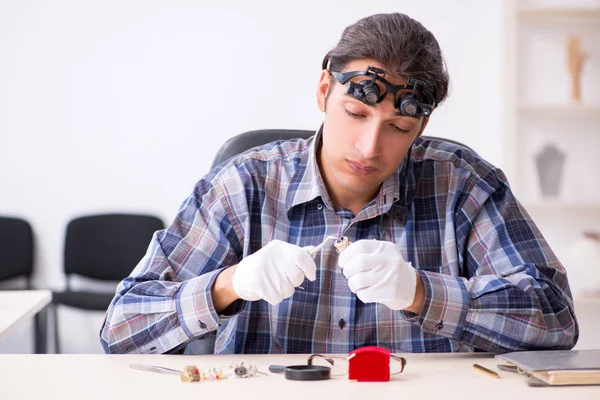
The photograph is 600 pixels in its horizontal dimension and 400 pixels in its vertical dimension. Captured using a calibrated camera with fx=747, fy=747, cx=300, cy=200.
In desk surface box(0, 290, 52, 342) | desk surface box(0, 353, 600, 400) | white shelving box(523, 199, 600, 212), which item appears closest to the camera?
desk surface box(0, 353, 600, 400)

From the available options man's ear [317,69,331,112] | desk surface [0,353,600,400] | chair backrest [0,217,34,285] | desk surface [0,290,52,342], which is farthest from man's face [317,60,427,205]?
chair backrest [0,217,34,285]

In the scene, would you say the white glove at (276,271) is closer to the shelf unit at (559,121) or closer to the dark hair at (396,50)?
the dark hair at (396,50)

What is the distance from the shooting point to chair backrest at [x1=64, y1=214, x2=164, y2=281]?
366 cm

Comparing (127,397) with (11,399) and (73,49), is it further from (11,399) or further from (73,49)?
(73,49)

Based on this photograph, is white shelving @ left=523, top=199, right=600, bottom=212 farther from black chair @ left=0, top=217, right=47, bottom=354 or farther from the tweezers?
the tweezers

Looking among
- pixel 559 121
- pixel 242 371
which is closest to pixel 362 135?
pixel 242 371

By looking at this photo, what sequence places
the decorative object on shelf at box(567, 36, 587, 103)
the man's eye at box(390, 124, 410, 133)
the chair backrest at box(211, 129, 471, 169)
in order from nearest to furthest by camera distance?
the man's eye at box(390, 124, 410, 133), the chair backrest at box(211, 129, 471, 169), the decorative object on shelf at box(567, 36, 587, 103)

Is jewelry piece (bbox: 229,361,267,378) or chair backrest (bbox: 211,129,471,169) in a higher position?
chair backrest (bbox: 211,129,471,169)

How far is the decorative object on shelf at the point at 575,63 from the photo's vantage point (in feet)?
11.3

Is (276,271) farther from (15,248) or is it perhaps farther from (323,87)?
(15,248)

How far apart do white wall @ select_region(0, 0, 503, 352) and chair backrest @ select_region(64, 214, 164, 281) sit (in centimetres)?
12

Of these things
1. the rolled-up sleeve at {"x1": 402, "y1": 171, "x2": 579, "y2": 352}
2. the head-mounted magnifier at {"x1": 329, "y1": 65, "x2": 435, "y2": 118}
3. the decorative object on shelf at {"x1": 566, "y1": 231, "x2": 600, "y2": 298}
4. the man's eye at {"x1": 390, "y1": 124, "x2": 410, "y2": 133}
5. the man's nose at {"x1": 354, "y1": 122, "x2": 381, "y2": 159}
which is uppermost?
the head-mounted magnifier at {"x1": 329, "y1": 65, "x2": 435, "y2": 118}

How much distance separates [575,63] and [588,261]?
3.00 ft

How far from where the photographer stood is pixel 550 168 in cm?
347
